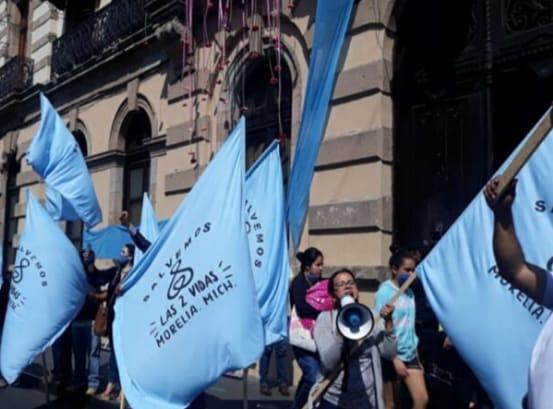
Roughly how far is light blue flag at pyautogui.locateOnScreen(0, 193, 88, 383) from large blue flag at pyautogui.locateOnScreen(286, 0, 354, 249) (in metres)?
2.39

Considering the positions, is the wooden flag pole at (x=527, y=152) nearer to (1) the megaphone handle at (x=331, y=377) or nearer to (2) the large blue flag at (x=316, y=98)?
(1) the megaphone handle at (x=331, y=377)

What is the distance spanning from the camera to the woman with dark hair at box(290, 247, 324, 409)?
5.88 meters

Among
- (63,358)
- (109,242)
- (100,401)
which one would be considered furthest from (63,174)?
(100,401)

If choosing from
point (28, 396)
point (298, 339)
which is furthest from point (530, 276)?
point (28, 396)

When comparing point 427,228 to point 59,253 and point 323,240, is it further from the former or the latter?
point 59,253

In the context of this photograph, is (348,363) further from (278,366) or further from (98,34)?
(98,34)

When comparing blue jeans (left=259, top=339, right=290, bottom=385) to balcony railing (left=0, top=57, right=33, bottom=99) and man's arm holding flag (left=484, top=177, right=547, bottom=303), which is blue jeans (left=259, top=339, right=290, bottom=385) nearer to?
man's arm holding flag (left=484, top=177, right=547, bottom=303)

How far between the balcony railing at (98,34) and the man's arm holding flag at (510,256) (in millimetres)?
11348

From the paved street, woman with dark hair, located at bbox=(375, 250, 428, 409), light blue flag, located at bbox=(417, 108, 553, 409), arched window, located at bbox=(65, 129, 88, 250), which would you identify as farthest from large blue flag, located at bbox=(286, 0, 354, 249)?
arched window, located at bbox=(65, 129, 88, 250)

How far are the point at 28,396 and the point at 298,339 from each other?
4539 millimetres

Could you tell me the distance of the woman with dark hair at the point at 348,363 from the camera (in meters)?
4.25

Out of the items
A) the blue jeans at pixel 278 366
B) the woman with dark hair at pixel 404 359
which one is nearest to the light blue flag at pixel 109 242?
the blue jeans at pixel 278 366

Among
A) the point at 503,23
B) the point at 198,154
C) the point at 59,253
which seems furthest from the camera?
the point at 198,154

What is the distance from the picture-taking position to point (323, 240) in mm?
8703
